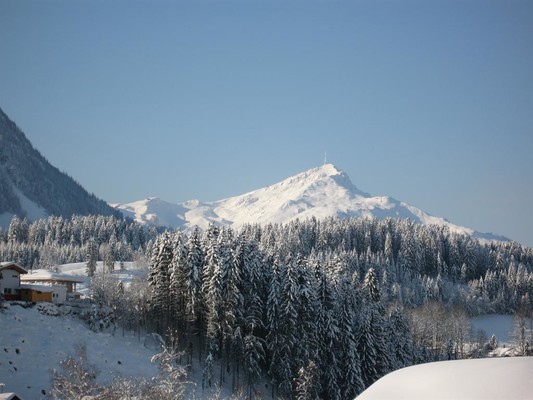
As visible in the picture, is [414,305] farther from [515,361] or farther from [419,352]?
[515,361]

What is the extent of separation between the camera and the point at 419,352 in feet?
263

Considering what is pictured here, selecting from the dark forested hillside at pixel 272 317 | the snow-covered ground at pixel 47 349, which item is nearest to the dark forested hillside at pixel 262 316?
the dark forested hillside at pixel 272 317

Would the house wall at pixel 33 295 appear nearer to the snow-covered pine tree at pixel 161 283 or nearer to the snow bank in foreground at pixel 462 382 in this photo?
the snow-covered pine tree at pixel 161 283

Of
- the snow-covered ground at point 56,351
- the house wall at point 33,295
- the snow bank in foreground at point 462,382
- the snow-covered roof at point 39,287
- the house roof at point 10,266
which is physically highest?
the snow bank in foreground at point 462,382

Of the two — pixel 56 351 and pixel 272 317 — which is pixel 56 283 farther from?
pixel 272 317

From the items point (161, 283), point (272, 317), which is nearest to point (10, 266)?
point (161, 283)

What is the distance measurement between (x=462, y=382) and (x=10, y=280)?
7041 centimetres

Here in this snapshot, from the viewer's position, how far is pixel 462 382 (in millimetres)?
5586

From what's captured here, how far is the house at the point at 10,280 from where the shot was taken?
66.2m

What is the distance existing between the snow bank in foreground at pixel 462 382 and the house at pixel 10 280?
67.7 m

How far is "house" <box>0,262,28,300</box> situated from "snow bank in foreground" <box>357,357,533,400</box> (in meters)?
67.7

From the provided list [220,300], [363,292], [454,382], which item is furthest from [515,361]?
[363,292]

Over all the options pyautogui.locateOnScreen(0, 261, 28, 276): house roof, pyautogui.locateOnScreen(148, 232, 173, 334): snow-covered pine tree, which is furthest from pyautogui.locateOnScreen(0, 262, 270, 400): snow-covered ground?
pyautogui.locateOnScreen(0, 261, 28, 276): house roof

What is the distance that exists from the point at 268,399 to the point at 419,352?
96.7 feet
